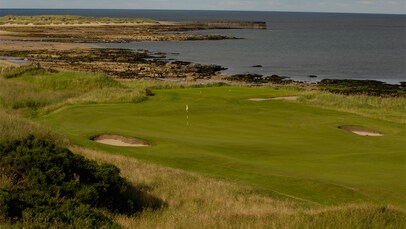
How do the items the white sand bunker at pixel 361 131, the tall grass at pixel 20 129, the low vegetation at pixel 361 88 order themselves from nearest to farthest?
the tall grass at pixel 20 129 → the white sand bunker at pixel 361 131 → the low vegetation at pixel 361 88

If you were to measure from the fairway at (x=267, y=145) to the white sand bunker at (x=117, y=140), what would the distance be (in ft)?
0.76

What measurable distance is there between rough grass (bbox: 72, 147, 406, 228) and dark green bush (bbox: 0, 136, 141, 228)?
31.7 inches

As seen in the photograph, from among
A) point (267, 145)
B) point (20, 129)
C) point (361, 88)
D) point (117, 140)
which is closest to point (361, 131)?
point (267, 145)

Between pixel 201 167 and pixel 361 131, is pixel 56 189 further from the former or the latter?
pixel 361 131

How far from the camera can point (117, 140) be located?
67.6 ft

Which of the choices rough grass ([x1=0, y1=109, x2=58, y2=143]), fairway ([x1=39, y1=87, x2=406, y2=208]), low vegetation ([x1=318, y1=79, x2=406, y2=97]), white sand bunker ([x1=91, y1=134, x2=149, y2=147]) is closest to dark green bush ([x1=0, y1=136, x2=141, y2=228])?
fairway ([x1=39, y1=87, x2=406, y2=208])

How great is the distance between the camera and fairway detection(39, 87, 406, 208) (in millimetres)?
14531

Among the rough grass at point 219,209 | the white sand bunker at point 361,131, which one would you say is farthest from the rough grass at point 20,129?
the white sand bunker at point 361,131

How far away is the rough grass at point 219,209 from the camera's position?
920 centimetres

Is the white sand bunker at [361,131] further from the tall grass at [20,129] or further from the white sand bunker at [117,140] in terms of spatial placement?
the tall grass at [20,129]

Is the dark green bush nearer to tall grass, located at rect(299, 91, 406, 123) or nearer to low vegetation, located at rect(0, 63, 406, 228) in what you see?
low vegetation, located at rect(0, 63, 406, 228)

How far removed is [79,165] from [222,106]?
18.0 m

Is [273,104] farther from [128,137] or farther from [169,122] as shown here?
[128,137]

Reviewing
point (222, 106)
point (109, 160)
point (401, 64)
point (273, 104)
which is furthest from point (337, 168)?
point (401, 64)
